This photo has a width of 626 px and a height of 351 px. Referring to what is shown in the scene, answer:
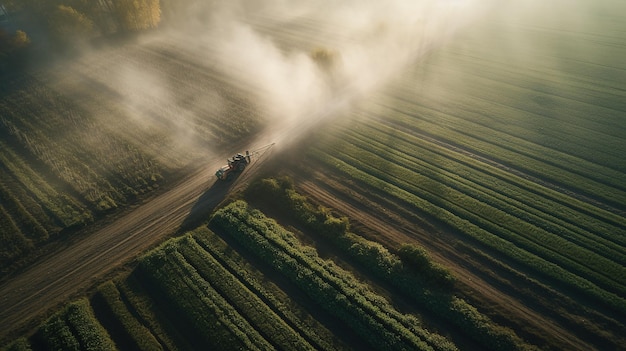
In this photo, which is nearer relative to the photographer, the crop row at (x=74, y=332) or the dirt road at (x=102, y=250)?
the crop row at (x=74, y=332)

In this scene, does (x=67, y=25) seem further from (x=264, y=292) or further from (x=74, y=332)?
(x=264, y=292)

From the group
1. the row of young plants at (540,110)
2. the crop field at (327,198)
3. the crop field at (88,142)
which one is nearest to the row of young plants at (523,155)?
the crop field at (327,198)

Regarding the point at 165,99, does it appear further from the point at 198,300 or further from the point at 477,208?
the point at 477,208

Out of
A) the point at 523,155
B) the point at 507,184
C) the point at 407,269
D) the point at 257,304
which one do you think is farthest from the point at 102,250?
the point at 523,155

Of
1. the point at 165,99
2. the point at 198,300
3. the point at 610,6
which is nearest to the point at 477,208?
the point at 198,300

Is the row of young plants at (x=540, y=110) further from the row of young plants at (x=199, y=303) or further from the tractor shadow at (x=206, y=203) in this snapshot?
the row of young plants at (x=199, y=303)

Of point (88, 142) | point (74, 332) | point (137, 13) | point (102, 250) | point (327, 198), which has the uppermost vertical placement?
point (137, 13)
